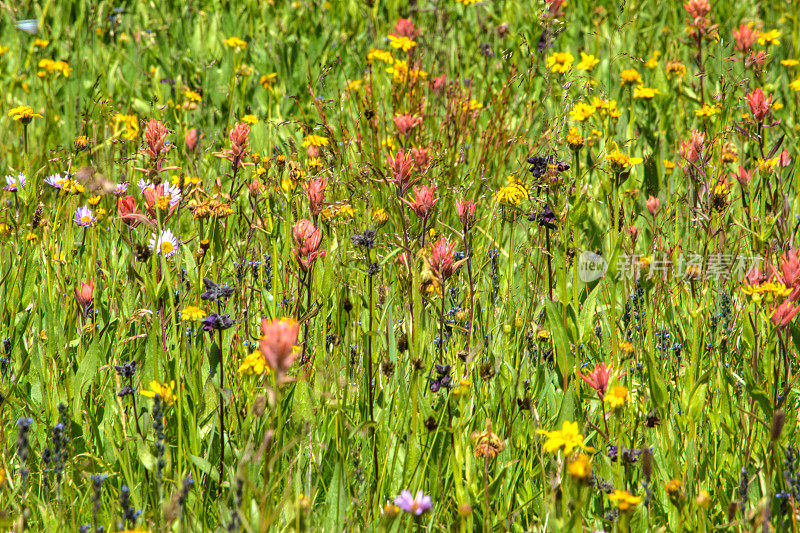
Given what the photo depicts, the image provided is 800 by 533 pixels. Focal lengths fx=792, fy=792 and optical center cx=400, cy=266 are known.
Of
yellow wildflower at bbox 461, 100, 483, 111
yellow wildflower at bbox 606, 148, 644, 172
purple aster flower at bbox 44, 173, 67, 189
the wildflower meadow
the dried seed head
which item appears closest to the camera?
the dried seed head

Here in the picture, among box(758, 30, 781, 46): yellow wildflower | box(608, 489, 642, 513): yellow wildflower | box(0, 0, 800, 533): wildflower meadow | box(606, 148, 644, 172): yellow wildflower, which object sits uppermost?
box(758, 30, 781, 46): yellow wildflower

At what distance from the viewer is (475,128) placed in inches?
145

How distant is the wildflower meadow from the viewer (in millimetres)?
1543

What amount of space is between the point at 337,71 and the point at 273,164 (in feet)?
5.50

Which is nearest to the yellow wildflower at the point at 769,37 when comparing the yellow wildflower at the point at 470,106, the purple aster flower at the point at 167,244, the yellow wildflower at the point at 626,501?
the yellow wildflower at the point at 470,106

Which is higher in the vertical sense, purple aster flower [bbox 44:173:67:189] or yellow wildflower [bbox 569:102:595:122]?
yellow wildflower [bbox 569:102:595:122]

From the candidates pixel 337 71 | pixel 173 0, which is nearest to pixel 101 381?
pixel 337 71

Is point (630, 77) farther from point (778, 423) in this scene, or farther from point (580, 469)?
point (580, 469)

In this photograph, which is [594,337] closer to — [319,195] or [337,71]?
[319,195]

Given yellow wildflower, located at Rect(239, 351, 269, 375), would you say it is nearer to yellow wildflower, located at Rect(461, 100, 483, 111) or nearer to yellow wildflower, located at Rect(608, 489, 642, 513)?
yellow wildflower, located at Rect(608, 489, 642, 513)

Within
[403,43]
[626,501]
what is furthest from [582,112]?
[626,501]

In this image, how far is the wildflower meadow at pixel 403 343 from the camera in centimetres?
154

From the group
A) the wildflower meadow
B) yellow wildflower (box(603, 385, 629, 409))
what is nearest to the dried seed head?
the wildflower meadow

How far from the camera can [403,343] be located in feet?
6.07
